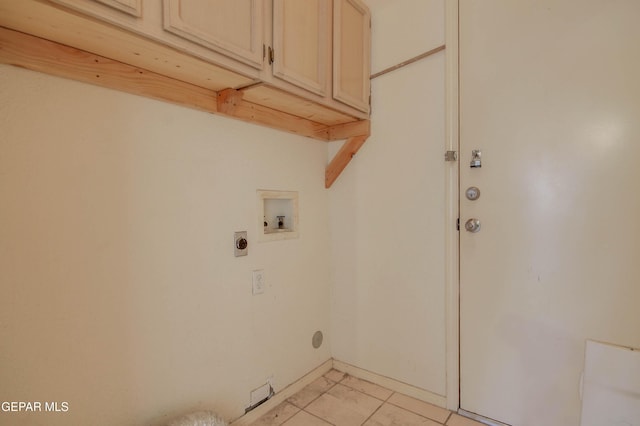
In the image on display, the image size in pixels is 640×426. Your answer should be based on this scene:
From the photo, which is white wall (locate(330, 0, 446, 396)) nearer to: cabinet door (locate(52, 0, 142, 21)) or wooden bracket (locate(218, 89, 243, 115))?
wooden bracket (locate(218, 89, 243, 115))

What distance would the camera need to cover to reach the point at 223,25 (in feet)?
3.48

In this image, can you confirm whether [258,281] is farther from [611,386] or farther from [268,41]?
[611,386]

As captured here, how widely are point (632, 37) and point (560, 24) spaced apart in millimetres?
262

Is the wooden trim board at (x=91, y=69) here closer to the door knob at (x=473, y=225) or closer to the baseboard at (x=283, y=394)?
the door knob at (x=473, y=225)

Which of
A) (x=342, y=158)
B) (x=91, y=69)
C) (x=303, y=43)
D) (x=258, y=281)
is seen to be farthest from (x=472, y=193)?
(x=91, y=69)

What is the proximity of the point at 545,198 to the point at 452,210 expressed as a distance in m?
0.40

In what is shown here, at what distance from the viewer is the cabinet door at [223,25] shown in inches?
37.0

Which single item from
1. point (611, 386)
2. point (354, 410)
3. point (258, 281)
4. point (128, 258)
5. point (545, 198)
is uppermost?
point (545, 198)

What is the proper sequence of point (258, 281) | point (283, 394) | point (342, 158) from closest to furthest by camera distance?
point (258, 281) < point (283, 394) < point (342, 158)

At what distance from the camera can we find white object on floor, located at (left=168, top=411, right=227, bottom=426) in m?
1.16

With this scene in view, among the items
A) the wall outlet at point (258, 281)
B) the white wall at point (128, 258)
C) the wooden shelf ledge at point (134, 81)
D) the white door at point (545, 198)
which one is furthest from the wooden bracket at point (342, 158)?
the wall outlet at point (258, 281)

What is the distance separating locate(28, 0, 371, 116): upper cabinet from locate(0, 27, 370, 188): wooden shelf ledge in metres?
0.04

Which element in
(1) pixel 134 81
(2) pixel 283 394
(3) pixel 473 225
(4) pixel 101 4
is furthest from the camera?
(2) pixel 283 394

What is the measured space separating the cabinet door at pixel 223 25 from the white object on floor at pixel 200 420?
1418 mm
